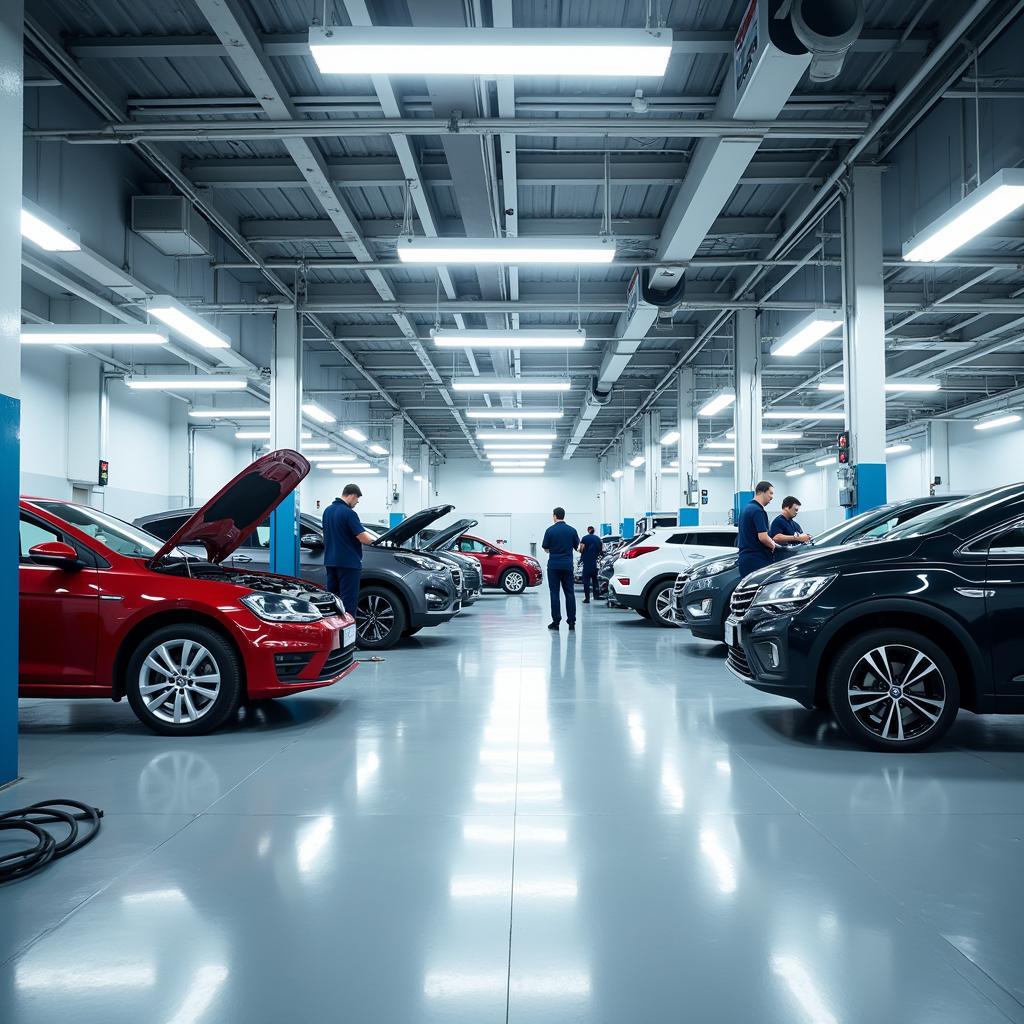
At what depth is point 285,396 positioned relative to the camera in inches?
474

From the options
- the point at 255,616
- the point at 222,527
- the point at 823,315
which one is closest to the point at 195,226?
the point at 222,527

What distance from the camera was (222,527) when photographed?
212 inches

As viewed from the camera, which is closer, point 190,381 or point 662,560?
point 662,560

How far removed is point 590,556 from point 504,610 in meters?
2.41

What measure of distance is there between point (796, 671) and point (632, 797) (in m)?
1.36

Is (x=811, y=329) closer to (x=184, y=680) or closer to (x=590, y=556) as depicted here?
(x=590, y=556)

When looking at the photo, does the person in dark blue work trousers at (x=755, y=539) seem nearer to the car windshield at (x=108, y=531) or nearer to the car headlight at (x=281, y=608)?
the car headlight at (x=281, y=608)

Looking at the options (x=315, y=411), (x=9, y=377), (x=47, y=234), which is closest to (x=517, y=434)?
(x=315, y=411)

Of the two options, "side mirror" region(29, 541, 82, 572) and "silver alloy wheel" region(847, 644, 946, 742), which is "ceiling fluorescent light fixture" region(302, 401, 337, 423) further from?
"silver alloy wheel" region(847, 644, 946, 742)

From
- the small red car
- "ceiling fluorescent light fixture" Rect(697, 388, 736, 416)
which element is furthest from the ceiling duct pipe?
the small red car

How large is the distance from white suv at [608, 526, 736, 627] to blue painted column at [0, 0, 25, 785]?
8.39 meters

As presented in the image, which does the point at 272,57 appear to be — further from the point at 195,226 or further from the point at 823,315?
the point at 823,315

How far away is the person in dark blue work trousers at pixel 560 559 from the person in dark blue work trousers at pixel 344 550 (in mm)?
3221

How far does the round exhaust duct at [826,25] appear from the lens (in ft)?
16.5
